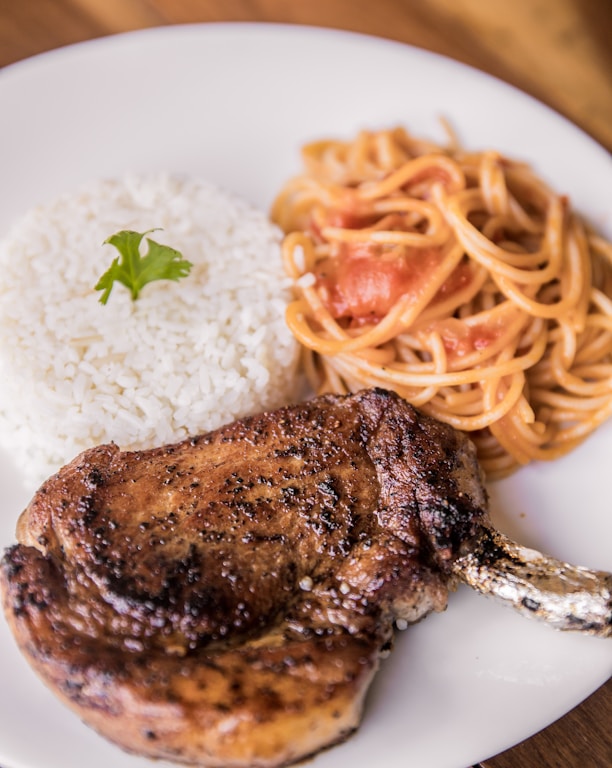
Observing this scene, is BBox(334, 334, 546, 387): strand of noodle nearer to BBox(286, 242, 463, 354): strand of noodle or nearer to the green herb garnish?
BBox(286, 242, 463, 354): strand of noodle

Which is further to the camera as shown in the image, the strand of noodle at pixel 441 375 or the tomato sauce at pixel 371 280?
the tomato sauce at pixel 371 280

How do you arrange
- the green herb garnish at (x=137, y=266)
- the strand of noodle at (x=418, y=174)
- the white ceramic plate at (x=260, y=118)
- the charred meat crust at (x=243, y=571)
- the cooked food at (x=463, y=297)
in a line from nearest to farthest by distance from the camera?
the charred meat crust at (x=243, y=571), the green herb garnish at (x=137, y=266), the white ceramic plate at (x=260, y=118), the cooked food at (x=463, y=297), the strand of noodle at (x=418, y=174)

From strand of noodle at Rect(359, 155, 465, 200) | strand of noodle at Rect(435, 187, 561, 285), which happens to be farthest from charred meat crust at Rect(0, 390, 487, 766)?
strand of noodle at Rect(359, 155, 465, 200)

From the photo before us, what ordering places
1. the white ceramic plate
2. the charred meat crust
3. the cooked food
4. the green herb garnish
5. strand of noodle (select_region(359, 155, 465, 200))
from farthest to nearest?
1. strand of noodle (select_region(359, 155, 465, 200))
2. the cooked food
3. the white ceramic plate
4. the green herb garnish
5. the charred meat crust

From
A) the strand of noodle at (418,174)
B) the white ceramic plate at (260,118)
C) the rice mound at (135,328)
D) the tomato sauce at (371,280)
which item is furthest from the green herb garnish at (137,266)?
the strand of noodle at (418,174)

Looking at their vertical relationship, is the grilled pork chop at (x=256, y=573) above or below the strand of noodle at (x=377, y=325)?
below

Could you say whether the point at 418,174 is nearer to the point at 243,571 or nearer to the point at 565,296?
the point at 565,296

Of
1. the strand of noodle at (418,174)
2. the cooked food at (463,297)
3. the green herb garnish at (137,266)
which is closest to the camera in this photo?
the green herb garnish at (137,266)

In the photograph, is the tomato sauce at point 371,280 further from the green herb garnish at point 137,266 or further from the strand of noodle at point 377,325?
the green herb garnish at point 137,266

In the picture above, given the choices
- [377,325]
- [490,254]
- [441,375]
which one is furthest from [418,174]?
[441,375]
